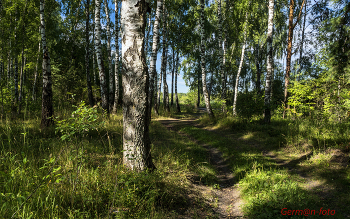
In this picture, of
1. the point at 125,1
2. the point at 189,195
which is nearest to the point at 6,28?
the point at 125,1

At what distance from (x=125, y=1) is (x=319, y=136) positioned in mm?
A: 7610

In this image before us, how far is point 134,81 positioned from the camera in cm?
360

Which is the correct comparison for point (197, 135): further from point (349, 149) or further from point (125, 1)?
point (125, 1)

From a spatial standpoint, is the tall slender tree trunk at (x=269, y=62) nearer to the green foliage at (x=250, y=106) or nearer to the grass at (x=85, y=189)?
the green foliage at (x=250, y=106)

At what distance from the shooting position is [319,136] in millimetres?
6406

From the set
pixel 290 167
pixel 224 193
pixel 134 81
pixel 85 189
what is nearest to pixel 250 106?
pixel 290 167

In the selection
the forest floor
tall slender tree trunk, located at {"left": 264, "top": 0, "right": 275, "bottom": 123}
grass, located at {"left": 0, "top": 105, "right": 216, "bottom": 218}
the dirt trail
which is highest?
tall slender tree trunk, located at {"left": 264, "top": 0, "right": 275, "bottom": 123}

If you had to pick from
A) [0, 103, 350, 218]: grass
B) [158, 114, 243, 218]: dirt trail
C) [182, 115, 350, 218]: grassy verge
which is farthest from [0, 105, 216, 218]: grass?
[182, 115, 350, 218]: grassy verge

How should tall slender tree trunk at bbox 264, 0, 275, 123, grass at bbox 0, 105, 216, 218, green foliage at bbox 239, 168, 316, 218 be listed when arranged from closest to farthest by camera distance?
1. grass at bbox 0, 105, 216, 218
2. green foliage at bbox 239, 168, 316, 218
3. tall slender tree trunk at bbox 264, 0, 275, 123

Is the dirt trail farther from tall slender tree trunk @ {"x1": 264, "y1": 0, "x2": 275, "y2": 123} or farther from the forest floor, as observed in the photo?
tall slender tree trunk @ {"x1": 264, "y1": 0, "x2": 275, "y2": 123}

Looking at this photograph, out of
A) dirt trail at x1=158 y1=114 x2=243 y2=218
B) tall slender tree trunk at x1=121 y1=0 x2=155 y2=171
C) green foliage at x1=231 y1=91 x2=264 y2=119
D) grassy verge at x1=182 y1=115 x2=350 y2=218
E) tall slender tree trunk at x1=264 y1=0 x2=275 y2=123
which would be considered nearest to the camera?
grassy verge at x1=182 y1=115 x2=350 y2=218

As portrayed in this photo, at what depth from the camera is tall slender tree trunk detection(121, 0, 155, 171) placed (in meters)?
3.59

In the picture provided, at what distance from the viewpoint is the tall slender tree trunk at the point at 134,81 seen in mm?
3590

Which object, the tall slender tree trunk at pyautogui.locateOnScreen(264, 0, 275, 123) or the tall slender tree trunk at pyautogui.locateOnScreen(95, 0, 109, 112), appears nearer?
the tall slender tree trunk at pyautogui.locateOnScreen(264, 0, 275, 123)
